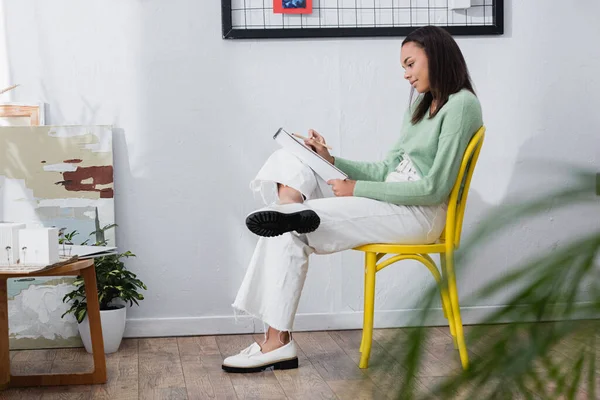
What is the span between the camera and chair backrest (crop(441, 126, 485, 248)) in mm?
2566

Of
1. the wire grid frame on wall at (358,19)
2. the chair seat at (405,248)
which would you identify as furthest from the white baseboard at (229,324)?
the wire grid frame on wall at (358,19)

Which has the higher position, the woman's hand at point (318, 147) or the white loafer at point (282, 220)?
the woman's hand at point (318, 147)

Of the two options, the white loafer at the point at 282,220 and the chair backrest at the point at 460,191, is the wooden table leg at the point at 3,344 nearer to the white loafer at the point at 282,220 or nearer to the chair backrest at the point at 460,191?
the white loafer at the point at 282,220

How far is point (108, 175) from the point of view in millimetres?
3189

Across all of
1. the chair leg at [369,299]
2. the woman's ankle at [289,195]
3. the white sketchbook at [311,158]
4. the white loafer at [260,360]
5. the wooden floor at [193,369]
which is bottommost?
the wooden floor at [193,369]

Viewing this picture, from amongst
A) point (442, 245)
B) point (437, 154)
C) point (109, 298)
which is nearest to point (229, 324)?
point (109, 298)

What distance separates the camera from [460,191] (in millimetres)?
2725

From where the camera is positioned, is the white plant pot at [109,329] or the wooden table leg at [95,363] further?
the white plant pot at [109,329]

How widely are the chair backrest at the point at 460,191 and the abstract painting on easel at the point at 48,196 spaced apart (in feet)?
4.53

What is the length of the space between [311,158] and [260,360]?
704 millimetres

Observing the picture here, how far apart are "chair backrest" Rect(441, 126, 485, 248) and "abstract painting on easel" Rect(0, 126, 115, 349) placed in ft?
4.53

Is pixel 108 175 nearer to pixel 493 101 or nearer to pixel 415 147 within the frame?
pixel 415 147

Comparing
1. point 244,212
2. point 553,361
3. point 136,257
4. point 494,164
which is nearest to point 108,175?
point 136,257

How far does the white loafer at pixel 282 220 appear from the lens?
8.02ft
